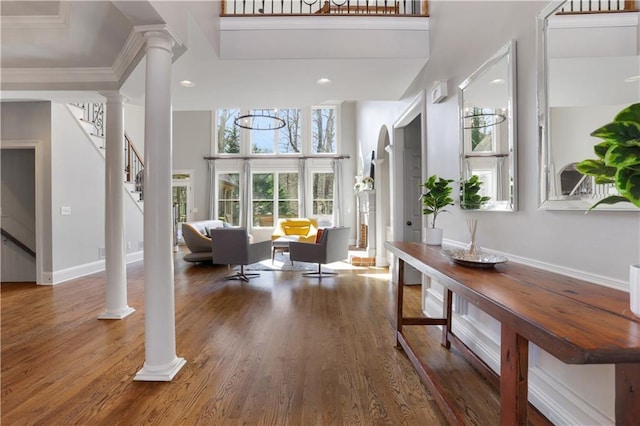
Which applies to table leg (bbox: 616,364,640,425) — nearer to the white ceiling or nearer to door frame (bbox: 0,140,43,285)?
the white ceiling

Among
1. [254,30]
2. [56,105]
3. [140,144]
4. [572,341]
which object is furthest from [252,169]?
[572,341]

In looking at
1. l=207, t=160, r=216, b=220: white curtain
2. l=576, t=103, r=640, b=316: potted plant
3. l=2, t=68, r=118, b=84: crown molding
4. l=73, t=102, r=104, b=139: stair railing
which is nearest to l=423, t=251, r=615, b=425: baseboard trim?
l=576, t=103, r=640, b=316: potted plant

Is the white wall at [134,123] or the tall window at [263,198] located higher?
the white wall at [134,123]

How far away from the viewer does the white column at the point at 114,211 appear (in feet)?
10.4

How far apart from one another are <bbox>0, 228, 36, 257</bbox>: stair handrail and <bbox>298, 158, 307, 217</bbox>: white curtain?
6.35 meters

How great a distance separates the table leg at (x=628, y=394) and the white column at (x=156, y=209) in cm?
233

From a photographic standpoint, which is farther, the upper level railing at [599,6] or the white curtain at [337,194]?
the white curtain at [337,194]

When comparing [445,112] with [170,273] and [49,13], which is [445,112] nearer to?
[170,273]

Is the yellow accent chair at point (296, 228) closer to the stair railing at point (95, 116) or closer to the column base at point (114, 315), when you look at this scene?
the stair railing at point (95, 116)

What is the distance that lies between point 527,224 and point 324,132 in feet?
28.5

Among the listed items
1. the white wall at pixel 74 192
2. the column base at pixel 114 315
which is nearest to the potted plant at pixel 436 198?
the column base at pixel 114 315

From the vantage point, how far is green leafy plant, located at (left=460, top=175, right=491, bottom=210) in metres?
2.27

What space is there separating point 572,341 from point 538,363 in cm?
131

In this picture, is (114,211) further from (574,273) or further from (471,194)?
(574,273)
